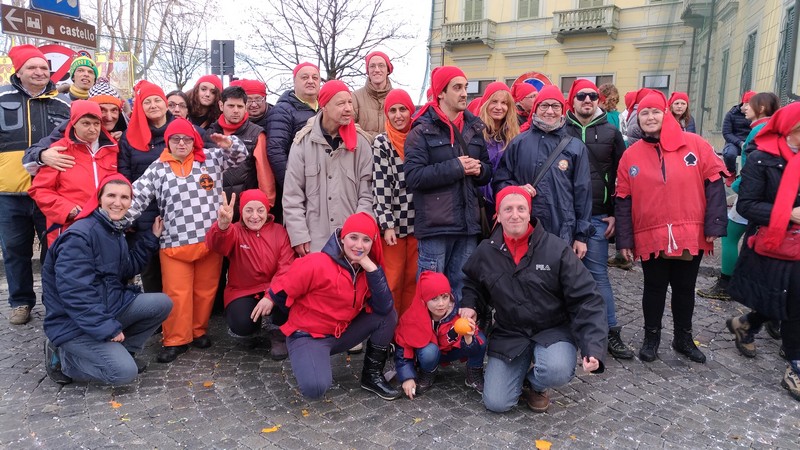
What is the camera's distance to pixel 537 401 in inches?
145

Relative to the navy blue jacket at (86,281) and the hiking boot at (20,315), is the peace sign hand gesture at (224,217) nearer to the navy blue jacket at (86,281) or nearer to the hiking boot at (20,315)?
the navy blue jacket at (86,281)

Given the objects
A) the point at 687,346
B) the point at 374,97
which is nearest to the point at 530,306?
the point at 687,346

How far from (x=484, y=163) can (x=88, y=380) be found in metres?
3.34

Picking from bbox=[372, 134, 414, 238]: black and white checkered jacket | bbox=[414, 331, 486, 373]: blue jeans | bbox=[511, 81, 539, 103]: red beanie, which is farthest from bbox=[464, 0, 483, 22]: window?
bbox=[414, 331, 486, 373]: blue jeans

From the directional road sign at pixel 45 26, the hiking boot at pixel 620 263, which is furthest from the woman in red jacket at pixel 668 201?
the directional road sign at pixel 45 26

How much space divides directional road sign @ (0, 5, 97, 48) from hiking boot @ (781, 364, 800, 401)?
7.50m

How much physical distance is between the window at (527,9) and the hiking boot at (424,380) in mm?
24643

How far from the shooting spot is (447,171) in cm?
404

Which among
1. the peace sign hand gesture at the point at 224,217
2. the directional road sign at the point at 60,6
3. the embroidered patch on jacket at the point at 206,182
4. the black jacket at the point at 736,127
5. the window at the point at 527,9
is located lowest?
the peace sign hand gesture at the point at 224,217

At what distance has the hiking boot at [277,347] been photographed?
452 centimetres

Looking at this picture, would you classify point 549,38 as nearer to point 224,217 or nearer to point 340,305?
point 224,217

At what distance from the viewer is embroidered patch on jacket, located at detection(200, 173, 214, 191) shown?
450 centimetres

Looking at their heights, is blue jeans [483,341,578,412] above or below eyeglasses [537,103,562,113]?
below

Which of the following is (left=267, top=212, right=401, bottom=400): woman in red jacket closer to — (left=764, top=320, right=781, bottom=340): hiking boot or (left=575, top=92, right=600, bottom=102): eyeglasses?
(left=575, top=92, right=600, bottom=102): eyeglasses
